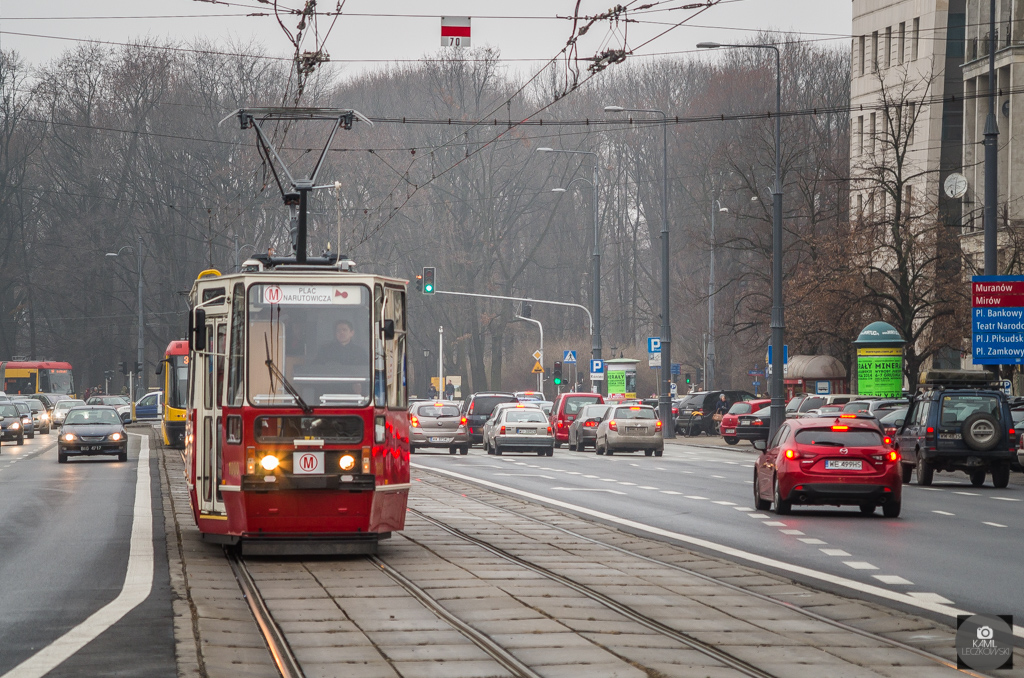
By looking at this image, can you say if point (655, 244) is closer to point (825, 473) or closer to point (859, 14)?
point (859, 14)

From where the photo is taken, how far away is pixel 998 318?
34531mm

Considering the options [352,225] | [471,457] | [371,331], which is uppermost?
[352,225]

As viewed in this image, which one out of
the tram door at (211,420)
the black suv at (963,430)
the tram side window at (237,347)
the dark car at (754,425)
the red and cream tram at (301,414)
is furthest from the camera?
the dark car at (754,425)

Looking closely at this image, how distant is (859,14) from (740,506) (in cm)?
5580

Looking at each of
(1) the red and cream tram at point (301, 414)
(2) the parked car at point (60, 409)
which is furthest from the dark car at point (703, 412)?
(1) the red and cream tram at point (301, 414)

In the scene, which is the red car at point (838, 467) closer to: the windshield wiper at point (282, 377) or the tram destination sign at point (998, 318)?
the windshield wiper at point (282, 377)

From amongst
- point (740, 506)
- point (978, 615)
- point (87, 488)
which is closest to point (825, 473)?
point (740, 506)

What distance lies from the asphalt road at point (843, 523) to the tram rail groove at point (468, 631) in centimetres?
348

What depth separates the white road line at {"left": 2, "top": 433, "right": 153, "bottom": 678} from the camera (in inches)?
359

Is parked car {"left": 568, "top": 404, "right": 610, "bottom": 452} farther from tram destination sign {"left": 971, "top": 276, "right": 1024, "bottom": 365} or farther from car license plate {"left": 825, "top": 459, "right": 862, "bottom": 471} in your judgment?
car license plate {"left": 825, "top": 459, "right": 862, "bottom": 471}

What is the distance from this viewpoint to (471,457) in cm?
4309

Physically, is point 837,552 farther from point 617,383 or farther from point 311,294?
point 617,383

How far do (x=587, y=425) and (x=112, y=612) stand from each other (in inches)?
1433

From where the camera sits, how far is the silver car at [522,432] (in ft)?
143
